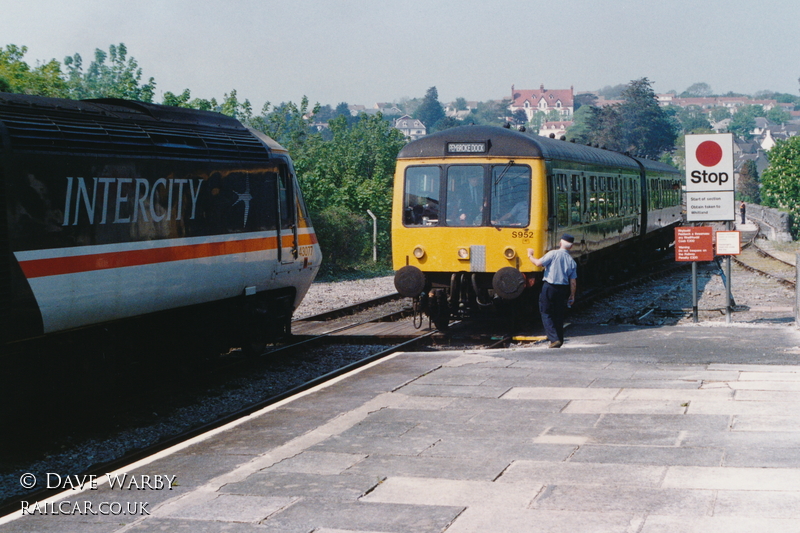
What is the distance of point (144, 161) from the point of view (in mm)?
10234

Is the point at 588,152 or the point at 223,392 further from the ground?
the point at 588,152

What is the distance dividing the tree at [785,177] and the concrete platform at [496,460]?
52018mm

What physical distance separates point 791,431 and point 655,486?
196 cm

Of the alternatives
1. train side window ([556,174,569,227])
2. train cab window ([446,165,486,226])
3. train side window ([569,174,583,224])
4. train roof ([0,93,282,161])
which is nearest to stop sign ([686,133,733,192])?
train side window ([556,174,569,227])

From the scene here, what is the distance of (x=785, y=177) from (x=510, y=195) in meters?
54.7

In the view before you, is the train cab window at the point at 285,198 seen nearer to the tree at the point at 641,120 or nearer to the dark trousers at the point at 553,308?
the dark trousers at the point at 553,308

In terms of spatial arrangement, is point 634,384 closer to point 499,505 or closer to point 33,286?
point 499,505

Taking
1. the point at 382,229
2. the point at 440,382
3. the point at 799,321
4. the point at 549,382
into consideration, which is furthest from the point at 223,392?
the point at 382,229

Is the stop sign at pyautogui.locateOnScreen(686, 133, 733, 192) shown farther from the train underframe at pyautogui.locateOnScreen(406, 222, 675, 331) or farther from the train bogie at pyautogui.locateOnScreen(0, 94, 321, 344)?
the train bogie at pyautogui.locateOnScreen(0, 94, 321, 344)

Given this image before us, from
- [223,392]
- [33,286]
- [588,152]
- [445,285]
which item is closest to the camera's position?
[33,286]

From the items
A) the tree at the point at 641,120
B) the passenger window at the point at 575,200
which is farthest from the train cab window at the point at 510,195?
the tree at the point at 641,120

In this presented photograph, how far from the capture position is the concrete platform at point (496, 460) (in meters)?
5.62

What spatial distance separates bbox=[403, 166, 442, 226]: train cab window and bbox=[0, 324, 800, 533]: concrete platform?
4.77m

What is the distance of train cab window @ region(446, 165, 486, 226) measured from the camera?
14711 millimetres
